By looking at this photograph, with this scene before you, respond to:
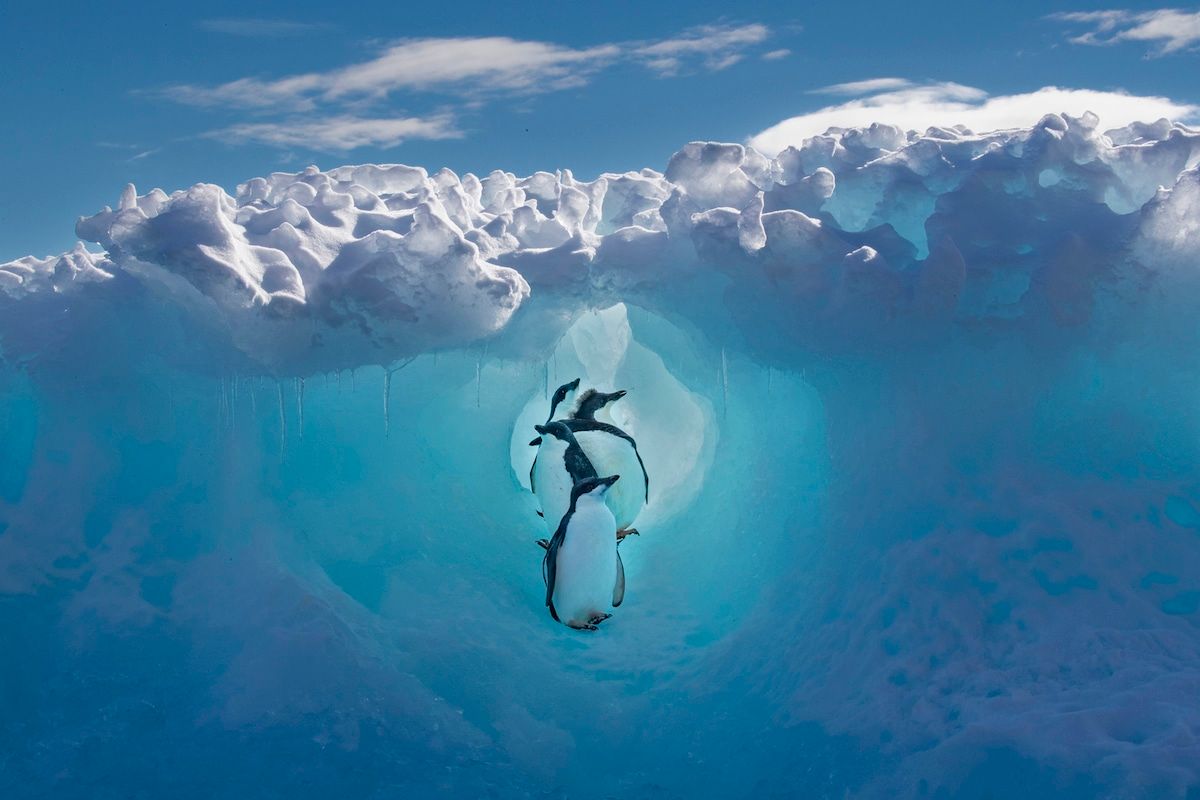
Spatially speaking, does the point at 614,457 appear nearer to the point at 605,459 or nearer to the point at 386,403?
the point at 605,459

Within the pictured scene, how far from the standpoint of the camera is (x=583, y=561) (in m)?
6.17

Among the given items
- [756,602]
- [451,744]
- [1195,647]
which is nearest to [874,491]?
[756,602]

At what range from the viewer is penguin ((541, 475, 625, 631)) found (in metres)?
6.16

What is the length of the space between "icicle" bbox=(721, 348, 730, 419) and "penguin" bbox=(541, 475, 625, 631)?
1604 millimetres

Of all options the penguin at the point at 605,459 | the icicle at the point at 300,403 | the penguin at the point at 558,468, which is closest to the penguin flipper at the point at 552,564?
the penguin at the point at 558,468

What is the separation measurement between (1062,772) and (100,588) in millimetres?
5606

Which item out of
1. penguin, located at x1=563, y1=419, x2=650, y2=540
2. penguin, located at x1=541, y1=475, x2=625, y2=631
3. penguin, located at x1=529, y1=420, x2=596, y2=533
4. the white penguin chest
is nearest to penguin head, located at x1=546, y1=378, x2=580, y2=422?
penguin, located at x1=563, y1=419, x2=650, y2=540

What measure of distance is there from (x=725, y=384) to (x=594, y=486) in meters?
1.65

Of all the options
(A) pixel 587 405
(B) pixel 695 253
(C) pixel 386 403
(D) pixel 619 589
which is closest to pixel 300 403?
(C) pixel 386 403

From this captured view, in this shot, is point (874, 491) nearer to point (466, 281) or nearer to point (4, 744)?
point (466, 281)

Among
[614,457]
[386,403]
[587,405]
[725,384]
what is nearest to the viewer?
[386,403]

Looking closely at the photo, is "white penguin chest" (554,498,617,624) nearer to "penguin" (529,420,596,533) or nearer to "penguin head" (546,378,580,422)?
"penguin" (529,420,596,533)

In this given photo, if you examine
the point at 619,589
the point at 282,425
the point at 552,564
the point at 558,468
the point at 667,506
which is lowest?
the point at 619,589

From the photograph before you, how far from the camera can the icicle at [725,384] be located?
24.0ft
